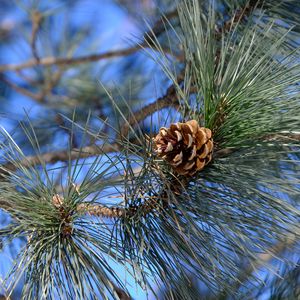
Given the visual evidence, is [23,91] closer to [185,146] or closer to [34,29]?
[34,29]

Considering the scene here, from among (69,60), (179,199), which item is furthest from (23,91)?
(179,199)

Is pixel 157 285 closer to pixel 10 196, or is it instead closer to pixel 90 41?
pixel 10 196

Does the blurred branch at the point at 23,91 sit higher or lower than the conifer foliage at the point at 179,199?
higher

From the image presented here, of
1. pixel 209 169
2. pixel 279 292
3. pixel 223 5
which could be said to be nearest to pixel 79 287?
pixel 209 169

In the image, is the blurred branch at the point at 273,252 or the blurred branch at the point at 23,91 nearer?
the blurred branch at the point at 273,252

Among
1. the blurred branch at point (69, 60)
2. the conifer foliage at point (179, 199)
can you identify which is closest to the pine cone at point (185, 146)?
the conifer foliage at point (179, 199)

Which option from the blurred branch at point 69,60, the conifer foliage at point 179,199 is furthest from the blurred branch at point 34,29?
the conifer foliage at point 179,199

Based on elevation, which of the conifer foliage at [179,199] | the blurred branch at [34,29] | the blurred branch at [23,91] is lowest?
the conifer foliage at [179,199]

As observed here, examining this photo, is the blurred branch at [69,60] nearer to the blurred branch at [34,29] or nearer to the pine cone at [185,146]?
the blurred branch at [34,29]

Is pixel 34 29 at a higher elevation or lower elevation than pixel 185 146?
higher
